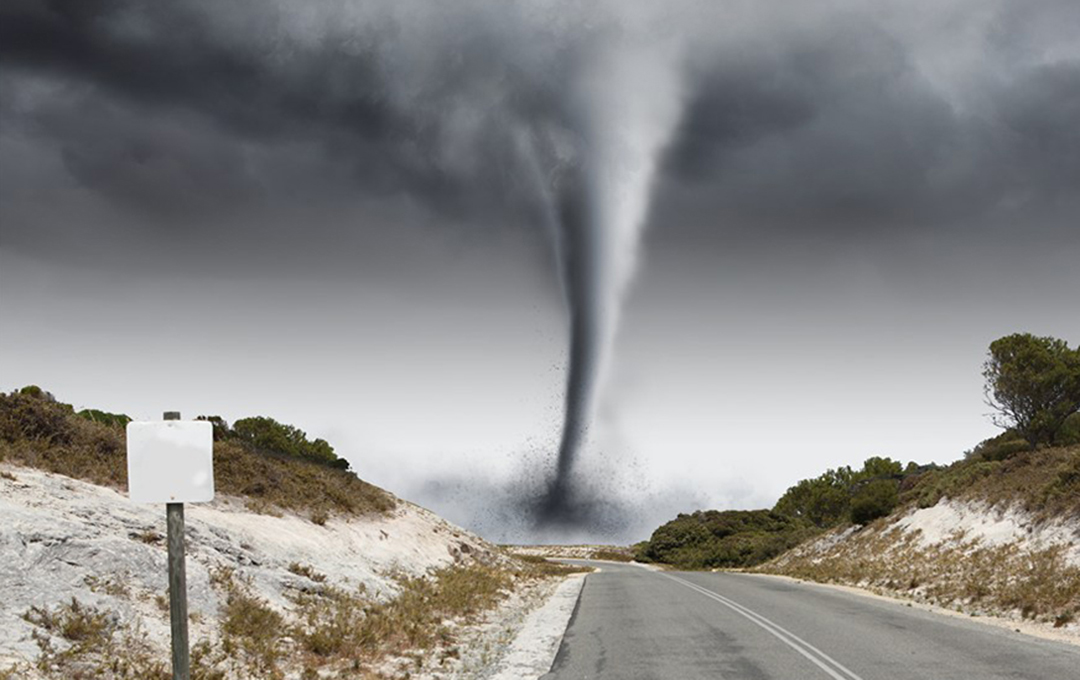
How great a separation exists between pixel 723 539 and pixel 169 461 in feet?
249

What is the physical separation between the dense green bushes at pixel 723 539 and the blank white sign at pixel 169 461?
56.4 metres

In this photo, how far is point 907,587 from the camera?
24.5 metres

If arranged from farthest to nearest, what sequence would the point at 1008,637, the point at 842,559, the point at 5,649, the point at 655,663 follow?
1. the point at 842,559
2. the point at 1008,637
3. the point at 655,663
4. the point at 5,649

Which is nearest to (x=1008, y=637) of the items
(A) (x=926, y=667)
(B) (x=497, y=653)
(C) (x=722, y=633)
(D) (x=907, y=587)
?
(A) (x=926, y=667)

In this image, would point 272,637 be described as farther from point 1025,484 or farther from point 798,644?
point 1025,484

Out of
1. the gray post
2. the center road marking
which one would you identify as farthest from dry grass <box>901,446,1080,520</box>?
the gray post

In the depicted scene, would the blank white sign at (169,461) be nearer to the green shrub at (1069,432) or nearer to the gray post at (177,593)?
the gray post at (177,593)

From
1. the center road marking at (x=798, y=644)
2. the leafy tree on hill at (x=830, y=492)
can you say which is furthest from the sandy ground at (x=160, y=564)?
the leafy tree on hill at (x=830, y=492)

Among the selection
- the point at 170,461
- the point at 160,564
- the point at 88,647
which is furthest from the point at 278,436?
the point at 170,461

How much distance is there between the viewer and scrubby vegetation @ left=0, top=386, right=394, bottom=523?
16859 millimetres

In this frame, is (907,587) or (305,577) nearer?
(305,577)

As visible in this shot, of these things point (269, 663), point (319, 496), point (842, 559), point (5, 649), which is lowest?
point (842, 559)

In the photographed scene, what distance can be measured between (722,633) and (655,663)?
147 inches

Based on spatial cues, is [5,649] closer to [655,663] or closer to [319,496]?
[655,663]
